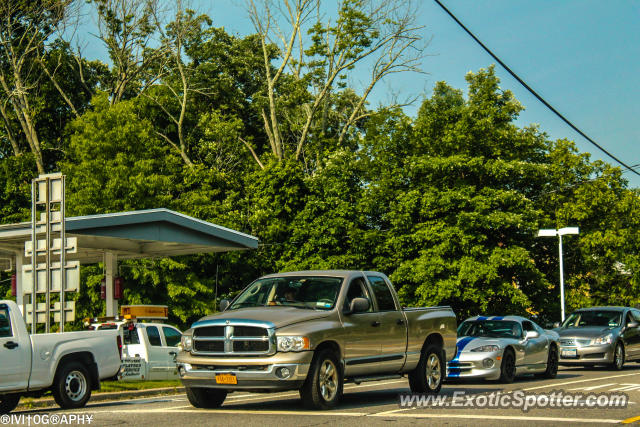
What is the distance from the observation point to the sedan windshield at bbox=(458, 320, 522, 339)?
20703mm

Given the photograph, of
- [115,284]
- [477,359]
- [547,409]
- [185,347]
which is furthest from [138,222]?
[547,409]

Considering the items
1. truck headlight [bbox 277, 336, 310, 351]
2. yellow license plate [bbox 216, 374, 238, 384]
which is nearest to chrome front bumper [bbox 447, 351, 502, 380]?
truck headlight [bbox 277, 336, 310, 351]

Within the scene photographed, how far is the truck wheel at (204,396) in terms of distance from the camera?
1268 cm

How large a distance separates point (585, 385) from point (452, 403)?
5663 millimetres

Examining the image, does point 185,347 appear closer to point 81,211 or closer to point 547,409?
point 547,409

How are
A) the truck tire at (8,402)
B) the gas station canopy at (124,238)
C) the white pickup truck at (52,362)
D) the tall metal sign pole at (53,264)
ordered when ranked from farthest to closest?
the gas station canopy at (124,238)
the tall metal sign pole at (53,264)
the truck tire at (8,402)
the white pickup truck at (52,362)

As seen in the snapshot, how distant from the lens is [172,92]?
6034 cm

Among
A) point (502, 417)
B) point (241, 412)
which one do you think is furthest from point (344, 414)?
point (502, 417)

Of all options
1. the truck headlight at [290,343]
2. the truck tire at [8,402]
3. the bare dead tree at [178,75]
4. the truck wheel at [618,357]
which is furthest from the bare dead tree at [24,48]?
the truck headlight at [290,343]

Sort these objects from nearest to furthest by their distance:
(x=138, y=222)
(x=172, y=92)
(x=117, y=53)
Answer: (x=138, y=222), (x=117, y=53), (x=172, y=92)

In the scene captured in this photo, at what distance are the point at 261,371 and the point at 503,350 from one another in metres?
8.82

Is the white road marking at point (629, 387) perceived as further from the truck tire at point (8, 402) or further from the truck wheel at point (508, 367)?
the truck tire at point (8, 402)

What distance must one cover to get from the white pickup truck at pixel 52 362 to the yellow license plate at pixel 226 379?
11.0 ft

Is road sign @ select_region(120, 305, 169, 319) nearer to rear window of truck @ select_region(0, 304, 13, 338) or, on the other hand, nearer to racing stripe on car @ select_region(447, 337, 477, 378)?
racing stripe on car @ select_region(447, 337, 477, 378)
